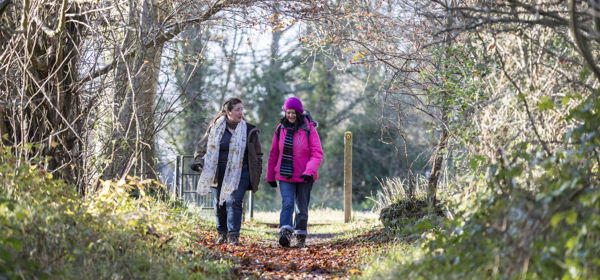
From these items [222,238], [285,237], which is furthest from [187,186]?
[285,237]

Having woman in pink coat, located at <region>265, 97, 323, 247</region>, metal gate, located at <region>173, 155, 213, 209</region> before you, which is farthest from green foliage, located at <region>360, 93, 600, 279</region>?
metal gate, located at <region>173, 155, 213, 209</region>

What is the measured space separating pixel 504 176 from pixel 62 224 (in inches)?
121

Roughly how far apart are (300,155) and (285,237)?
1056 mm

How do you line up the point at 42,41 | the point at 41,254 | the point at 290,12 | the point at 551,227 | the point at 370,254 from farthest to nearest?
the point at 290,12 → the point at 370,254 → the point at 42,41 → the point at 41,254 → the point at 551,227

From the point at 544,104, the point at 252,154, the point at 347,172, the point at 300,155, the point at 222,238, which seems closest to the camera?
the point at 544,104

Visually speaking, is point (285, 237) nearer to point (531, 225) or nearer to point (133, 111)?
point (133, 111)

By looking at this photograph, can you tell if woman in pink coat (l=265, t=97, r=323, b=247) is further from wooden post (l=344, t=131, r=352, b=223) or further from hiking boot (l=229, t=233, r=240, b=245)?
wooden post (l=344, t=131, r=352, b=223)

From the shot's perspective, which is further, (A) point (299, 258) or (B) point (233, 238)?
(B) point (233, 238)

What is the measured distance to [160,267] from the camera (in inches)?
183

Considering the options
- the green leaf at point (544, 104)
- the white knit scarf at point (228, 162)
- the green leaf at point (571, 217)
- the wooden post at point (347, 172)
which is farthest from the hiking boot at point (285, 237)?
the green leaf at point (571, 217)

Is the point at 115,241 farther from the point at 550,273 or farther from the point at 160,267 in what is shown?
the point at 550,273

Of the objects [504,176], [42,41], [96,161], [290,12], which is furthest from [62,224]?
[290,12]

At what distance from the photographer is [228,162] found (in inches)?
299

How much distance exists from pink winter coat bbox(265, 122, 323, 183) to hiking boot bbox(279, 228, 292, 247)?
0.65 m
